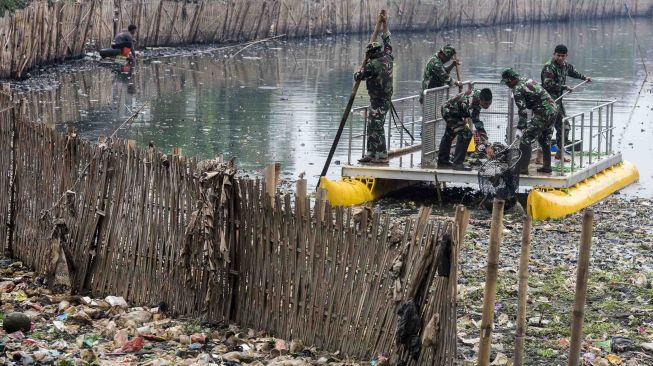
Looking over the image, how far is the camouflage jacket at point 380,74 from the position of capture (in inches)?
653

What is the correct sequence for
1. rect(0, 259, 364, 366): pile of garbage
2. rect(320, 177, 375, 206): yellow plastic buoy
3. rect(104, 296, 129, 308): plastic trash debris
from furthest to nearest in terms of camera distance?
rect(320, 177, 375, 206): yellow plastic buoy → rect(104, 296, 129, 308): plastic trash debris → rect(0, 259, 364, 366): pile of garbage

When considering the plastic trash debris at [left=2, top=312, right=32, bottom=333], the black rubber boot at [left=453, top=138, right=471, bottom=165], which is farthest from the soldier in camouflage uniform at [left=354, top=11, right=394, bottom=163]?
the plastic trash debris at [left=2, top=312, right=32, bottom=333]

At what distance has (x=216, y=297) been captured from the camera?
9727mm

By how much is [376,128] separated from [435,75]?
1342mm

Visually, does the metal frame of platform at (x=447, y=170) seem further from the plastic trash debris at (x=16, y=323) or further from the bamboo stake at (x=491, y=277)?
the bamboo stake at (x=491, y=277)

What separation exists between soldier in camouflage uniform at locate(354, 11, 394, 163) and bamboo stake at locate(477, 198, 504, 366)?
926 cm

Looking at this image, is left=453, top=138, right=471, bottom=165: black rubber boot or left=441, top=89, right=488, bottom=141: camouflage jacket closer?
left=441, top=89, right=488, bottom=141: camouflage jacket

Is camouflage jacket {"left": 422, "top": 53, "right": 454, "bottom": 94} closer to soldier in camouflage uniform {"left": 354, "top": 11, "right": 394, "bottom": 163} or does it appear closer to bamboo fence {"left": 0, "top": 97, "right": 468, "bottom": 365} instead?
soldier in camouflage uniform {"left": 354, "top": 11, "right": 394, "bottom": 163}

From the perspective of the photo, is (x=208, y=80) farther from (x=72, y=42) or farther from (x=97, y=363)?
(x=97, y=363)

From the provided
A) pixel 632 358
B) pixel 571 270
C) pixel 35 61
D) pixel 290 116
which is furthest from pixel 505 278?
pixel 35 61

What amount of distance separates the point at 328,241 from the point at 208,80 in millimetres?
24470

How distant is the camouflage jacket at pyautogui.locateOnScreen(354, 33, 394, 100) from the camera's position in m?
16.6

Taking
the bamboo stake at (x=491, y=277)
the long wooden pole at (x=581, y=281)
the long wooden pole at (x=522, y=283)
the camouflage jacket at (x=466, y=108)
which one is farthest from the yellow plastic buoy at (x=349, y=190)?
the long wooden pole at (x=581, y=281)

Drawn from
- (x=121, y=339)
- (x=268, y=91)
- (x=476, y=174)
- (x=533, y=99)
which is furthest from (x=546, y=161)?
(x=268, y=91)
